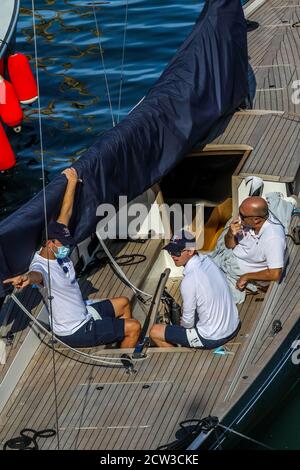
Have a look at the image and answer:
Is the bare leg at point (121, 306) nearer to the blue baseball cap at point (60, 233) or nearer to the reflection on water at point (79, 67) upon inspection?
the blue baseball cap at point (60, 233)

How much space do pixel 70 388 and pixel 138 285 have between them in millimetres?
1752

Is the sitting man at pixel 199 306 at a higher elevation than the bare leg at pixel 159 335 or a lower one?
higher

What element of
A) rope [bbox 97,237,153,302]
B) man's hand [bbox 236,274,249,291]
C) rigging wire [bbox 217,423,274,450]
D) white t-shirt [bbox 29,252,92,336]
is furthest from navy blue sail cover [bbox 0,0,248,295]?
rigging wire [bbox 217,423,274,450]

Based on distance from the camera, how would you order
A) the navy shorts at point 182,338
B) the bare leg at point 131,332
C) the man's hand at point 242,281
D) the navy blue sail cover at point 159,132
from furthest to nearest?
1. the man's hand at point 242,281
2. the bare leg at point 131,332
3. the navy shorts at point 182,338
4. the navy blue sail cover at point 159,132

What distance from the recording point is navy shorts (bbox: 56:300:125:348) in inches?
364

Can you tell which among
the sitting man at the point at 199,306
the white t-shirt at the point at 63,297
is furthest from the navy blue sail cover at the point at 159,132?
the sitting man at the point at 199,306

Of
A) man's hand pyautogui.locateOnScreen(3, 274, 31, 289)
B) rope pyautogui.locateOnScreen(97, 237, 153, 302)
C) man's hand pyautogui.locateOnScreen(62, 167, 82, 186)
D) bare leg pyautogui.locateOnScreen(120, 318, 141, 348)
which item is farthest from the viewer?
rope pyautogui.locateOnScreen(97, 237, 153, 302)

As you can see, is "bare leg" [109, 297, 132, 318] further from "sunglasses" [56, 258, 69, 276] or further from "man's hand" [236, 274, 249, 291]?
"man's hand" [236, 274, 249, 291]

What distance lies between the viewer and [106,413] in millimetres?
8648

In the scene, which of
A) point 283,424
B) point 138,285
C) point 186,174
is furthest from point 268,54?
point 283,424

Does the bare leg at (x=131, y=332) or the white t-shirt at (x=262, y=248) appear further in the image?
the white t-shirt at (x=262, y=248)

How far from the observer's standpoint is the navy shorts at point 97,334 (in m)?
9.26

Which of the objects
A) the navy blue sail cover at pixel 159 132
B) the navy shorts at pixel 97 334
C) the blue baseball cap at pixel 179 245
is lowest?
the navy shorts at pixel 97 334

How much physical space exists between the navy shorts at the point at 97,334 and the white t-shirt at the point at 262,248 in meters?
1.34
